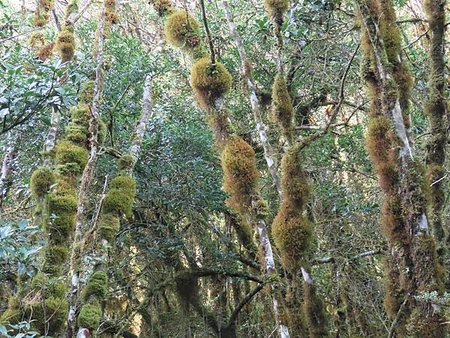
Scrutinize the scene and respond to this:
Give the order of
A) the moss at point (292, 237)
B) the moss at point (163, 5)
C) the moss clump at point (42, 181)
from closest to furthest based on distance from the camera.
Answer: the moss at point (292, 237) → the moss clump at point (42, 181) → the moss at point (163, 5)

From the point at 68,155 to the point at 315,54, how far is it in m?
3.07

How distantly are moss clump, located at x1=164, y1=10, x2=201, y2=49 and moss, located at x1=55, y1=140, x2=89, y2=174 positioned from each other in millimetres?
1423

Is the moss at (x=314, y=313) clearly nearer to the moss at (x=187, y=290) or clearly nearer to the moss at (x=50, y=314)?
the moss at (x=50, y=314)

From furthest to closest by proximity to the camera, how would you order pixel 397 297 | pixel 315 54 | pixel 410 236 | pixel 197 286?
pixel 197 286
pixel 315 54
pixel 397 297
pixel 410 236

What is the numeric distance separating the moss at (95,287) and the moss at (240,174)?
1292 millimetres

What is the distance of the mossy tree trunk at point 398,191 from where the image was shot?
3.06 meters

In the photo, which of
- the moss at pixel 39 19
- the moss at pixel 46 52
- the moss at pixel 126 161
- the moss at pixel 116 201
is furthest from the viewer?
the moss at pixel 39 19

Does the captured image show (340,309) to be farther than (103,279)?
Yes

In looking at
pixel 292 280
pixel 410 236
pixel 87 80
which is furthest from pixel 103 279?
pixel 410 236

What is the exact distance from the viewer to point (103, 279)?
402 centimetres

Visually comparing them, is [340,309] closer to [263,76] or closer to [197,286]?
[197,286]

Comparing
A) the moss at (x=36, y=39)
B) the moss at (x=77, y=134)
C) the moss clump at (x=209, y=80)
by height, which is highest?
the moss at (x=36, y=39)

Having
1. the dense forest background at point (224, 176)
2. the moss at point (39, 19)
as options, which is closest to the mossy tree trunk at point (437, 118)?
the dense forest background at point (224, 176)

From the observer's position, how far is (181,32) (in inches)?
179
